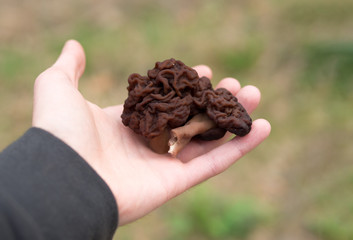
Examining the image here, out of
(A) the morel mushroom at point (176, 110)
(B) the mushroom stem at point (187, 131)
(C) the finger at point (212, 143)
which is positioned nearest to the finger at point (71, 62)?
(A) the morel mushroom at point (176, 110)

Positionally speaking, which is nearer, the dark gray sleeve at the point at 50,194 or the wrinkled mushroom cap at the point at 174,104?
the dark gray sleeve at the point at 50,194

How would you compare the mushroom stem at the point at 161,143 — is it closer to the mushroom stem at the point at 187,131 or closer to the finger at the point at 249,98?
the mushroom stem at the point at 187,131

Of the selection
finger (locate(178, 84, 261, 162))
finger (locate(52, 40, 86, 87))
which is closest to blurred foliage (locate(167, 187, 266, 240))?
finger (locate(178, 84, 261, 162))

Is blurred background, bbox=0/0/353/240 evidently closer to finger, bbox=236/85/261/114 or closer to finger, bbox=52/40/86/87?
finger, bbox=236/85/261/114

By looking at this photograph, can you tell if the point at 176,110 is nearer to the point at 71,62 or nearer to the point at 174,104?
the point at 174,104

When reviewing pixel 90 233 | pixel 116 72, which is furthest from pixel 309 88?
pixel 90 233

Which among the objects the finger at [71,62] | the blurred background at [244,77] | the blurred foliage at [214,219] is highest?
the finger at [71,62]

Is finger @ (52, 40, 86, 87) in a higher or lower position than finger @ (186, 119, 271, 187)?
higher

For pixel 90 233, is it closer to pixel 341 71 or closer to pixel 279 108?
pixel 279 108

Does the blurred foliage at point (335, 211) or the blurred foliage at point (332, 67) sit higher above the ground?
the blurred foliage at point (332, 67)
